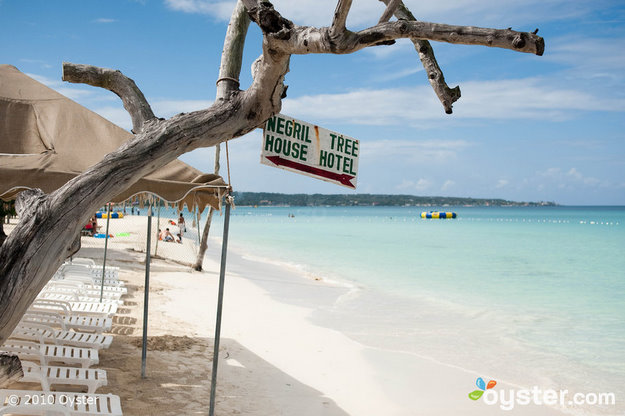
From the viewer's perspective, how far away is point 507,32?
244 centimetres

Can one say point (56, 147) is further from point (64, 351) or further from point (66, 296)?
point (66, 296)

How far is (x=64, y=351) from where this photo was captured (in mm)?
4871

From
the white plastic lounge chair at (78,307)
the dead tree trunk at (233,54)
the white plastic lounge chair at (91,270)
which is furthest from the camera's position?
the white plastic lounge chair at (91,270)

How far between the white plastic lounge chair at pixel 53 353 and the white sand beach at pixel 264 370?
47 centimetres

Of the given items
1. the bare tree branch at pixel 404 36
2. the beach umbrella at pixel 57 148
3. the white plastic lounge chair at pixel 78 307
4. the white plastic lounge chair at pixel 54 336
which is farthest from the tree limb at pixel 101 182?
the white plastic lounge chair at pixel 78 307

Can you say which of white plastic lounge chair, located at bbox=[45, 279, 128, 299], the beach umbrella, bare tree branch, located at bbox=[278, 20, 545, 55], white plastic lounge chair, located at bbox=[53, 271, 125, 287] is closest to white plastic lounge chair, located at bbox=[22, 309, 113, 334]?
white plastic lounge chair, located at bbox=[45, 279, 128, 299]

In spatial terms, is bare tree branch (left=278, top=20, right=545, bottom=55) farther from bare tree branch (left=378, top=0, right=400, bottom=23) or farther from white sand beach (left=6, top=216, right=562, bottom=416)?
white sand beach (left=6, top=216, right=562, bottom=416)

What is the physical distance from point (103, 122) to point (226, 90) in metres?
1.81

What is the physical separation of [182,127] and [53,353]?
293 centimetres

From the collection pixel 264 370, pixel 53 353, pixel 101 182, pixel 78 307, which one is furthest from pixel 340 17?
pixel 78 307

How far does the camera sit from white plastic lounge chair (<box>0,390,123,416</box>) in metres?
3.34

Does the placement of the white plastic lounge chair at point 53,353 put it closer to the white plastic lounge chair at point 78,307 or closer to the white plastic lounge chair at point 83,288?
the white plastic lounge chair at point 78,307

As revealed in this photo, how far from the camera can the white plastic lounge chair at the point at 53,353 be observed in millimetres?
4641

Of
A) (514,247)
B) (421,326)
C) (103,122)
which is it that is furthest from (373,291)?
(514,247)
